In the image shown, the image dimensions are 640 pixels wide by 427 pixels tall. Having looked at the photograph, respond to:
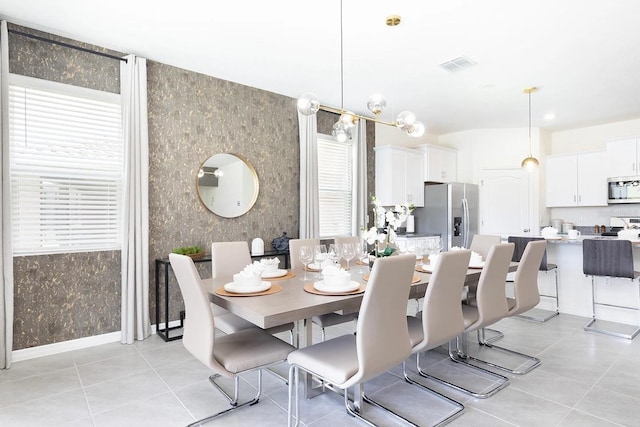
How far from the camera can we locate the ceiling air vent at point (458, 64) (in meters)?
3.62

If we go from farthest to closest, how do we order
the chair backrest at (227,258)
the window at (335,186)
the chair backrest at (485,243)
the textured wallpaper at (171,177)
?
the window at (335,186), the chair backrest at (485,243), the textured wallpaper at (171,177), the chair backrest at (227,258)

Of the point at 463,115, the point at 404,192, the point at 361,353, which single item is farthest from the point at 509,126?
the point at 361,353

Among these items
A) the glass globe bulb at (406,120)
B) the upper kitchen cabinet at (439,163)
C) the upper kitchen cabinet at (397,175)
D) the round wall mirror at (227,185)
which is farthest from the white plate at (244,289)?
the upper kitchen cabinet at (439,163)

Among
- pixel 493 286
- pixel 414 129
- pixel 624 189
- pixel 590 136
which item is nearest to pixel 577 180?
pixel 624 189

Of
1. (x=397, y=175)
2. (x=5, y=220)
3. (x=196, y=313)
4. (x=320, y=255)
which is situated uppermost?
(x=397, y=175)

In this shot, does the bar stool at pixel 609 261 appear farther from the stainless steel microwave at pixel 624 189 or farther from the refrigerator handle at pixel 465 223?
the stainless steel microwave at pixel 624 189

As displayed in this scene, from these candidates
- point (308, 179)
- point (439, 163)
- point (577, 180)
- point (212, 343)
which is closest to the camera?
point (212, 343)

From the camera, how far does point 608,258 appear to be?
364cm

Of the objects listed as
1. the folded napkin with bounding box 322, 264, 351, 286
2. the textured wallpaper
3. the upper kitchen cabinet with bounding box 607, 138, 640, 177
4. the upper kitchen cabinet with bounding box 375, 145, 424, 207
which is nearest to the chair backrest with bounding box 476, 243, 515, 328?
the folded napkin with bounding box 322, 264, 351, 286

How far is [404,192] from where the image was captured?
229 inches

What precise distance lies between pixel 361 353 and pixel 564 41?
3.28m

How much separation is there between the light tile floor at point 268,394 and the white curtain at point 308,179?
7.18ft

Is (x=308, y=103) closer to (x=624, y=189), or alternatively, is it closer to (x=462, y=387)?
(x=462, y=387)

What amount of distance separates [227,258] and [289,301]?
1192 mm
